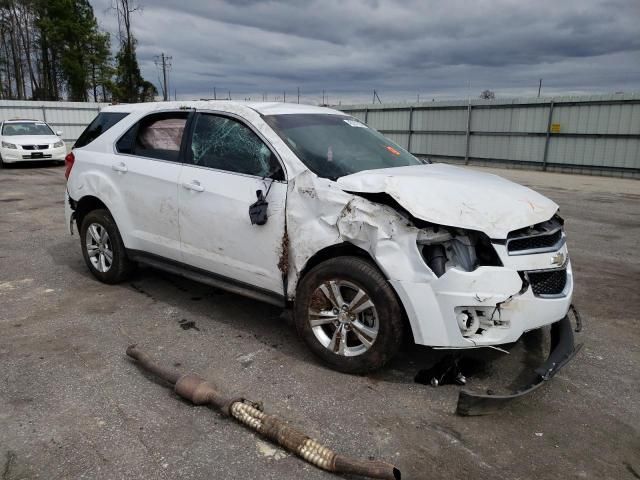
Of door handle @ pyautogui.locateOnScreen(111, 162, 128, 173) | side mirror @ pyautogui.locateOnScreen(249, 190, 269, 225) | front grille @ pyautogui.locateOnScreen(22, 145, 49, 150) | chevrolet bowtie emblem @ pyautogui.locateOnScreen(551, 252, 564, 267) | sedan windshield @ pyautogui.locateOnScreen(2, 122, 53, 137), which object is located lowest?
chevrolet bowtie emblem @ pyautogui.locateOnScreen(551, 252, 564, 267)

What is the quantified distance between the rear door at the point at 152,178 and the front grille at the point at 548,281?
276cm

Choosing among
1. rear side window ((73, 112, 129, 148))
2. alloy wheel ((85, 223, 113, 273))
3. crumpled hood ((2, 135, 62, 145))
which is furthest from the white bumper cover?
crumpled hood ((2, 135, 62, 145))

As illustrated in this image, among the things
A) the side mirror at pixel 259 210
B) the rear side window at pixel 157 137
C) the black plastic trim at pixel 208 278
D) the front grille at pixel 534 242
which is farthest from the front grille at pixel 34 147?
the front grille at pixel 534 242

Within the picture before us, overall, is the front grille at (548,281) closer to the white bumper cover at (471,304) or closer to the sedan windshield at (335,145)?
the white bumper cover at (471,304)

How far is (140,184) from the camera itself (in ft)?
15.1

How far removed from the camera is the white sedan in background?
53.6ft

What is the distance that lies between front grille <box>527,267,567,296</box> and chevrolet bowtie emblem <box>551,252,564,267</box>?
49mm

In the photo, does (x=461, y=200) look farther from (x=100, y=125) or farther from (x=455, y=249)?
(x=100, y=125)

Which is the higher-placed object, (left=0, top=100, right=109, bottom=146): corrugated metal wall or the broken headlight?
(left=0, top=100, right=109, bottom=146): corrugated metal wall

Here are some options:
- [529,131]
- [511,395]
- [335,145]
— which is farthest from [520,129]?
[511,395]

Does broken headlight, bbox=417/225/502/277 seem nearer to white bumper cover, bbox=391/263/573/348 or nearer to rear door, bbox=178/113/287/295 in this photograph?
white bumper cover, bbox=391/263/573/348

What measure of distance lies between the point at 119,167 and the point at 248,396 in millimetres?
2691

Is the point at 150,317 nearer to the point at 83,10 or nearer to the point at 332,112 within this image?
the point at 332,112

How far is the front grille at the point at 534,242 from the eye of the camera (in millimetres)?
3104
